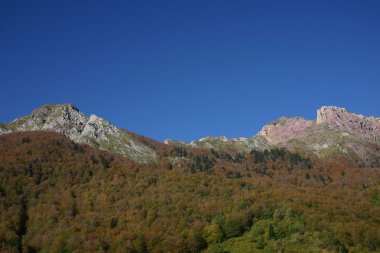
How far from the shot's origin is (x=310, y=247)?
19938cm

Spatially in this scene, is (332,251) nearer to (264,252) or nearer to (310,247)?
(310,247)

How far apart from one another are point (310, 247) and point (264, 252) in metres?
18.2

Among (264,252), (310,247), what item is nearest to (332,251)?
(310,247)

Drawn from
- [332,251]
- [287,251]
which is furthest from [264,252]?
[332,251]

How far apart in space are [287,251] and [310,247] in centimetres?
980

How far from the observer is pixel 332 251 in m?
193

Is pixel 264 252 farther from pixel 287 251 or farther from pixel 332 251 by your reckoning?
pixel 332 251

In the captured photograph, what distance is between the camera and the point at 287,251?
19725cm

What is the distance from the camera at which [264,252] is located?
200m

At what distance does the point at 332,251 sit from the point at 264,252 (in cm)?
2603
